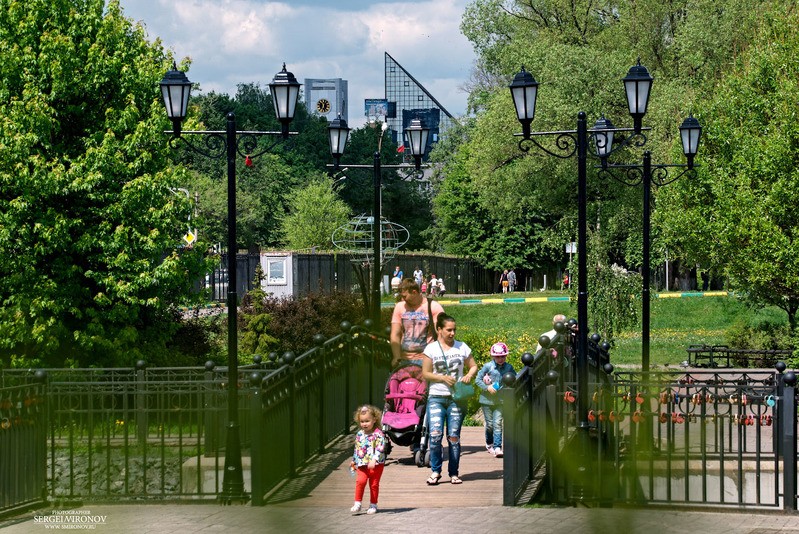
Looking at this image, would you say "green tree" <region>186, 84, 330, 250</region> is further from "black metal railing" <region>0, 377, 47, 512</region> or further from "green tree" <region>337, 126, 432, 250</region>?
"black metal railing" <region>0, 377, 47, 512</region>

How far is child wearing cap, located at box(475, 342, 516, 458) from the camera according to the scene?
1438cm

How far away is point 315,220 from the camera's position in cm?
7750

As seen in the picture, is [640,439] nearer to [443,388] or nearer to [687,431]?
[687,431]

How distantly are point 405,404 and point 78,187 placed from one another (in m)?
13.5

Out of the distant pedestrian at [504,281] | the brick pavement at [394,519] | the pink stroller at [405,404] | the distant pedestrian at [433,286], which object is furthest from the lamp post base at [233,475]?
the distant pedestrian at [504,281]

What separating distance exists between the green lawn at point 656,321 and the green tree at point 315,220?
19.0 metres

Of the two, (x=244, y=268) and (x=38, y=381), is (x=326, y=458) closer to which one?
(x=38, y=381)

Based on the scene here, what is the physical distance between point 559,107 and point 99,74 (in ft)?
109

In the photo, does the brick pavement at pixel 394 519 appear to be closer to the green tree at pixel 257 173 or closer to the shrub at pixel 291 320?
the shrub at pixel 291 320

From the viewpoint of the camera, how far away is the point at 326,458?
15.3 m

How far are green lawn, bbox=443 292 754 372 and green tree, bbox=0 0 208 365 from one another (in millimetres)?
19583

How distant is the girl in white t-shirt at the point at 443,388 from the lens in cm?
1280

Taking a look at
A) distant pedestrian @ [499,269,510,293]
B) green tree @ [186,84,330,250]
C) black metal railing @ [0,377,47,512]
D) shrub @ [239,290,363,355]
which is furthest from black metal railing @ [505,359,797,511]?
distant pedestrian @ [499,269,510,293]

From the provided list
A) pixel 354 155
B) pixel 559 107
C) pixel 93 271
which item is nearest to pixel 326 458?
pixel 93 271
